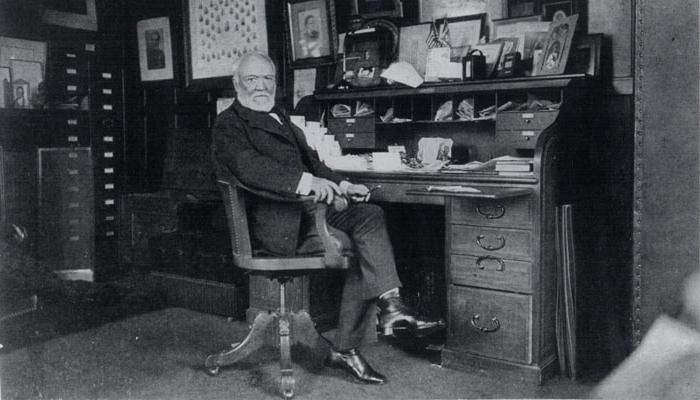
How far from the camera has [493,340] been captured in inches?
115

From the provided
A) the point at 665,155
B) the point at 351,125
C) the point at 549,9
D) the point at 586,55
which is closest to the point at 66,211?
the point at 351,125

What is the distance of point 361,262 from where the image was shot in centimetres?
288

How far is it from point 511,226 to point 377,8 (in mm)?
1595

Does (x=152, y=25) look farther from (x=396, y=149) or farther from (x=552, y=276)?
(x=552, y=276)

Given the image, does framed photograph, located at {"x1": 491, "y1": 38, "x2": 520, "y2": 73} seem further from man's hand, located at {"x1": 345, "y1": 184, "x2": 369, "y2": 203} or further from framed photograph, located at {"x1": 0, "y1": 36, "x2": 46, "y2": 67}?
framed photograph, located at {"x1": 0, "y1": 36, "x2": 46, "y2": 67}

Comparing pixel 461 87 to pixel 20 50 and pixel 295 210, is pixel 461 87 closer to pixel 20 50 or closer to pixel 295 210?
pixel 295 210

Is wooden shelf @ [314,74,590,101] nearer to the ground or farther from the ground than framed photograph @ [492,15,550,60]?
nearer to the ground

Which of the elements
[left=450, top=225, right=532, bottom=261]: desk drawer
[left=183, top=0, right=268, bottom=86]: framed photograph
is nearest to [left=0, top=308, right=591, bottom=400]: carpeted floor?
[left=450, top=225, right=532, bottom=261]: desk drawer

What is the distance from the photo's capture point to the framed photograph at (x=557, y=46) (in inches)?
119

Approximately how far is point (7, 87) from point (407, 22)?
2626 mm

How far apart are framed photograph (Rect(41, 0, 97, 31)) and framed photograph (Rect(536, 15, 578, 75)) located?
3.28 metres

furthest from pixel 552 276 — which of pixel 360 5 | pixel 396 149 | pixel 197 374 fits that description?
pixel 360 5

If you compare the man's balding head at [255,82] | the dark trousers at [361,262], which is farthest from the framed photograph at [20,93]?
the dark trousers at [361,262]

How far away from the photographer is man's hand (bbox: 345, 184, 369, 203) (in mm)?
2834
